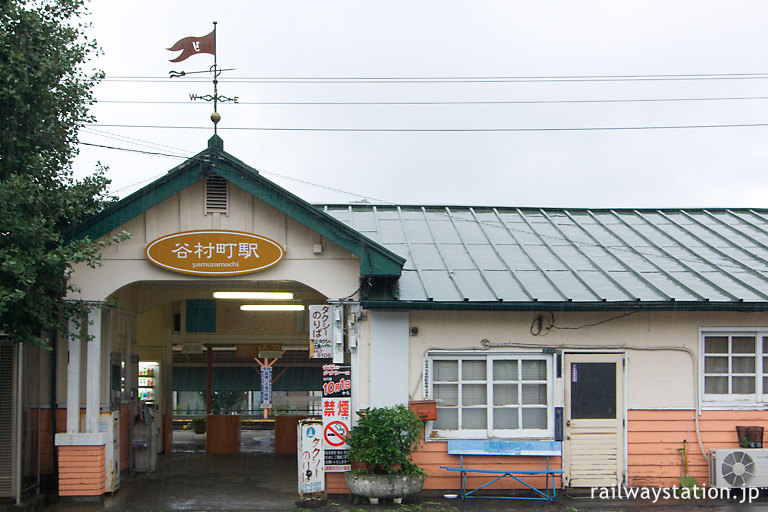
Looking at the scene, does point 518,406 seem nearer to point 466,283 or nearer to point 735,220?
point 466,283

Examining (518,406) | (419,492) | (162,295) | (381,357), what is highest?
(162,295)

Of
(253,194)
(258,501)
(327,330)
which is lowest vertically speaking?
(258,501)

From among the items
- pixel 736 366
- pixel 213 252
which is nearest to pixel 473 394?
pixel 736 366

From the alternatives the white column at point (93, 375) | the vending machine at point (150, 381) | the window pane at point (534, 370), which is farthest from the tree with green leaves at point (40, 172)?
the window pane at point (534, 370)

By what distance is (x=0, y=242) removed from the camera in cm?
1009

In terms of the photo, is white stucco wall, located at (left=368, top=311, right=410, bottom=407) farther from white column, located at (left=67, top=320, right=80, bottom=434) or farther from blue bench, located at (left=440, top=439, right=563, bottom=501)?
white column, located at (left=67, top=320, right=80, bottom=434)

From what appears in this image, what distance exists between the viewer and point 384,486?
11016 mm

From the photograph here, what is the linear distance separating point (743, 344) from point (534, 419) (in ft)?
12.6

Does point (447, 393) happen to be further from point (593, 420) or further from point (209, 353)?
point (209, 353)

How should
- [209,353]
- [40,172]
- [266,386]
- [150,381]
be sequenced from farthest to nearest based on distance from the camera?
1. [266,386]
2. [209,353]
3. [150,381]
4. [40,172]

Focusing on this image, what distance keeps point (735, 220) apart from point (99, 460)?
1390 centimetres

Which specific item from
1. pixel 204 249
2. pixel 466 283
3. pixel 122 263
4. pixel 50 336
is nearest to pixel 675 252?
pixel 466 283

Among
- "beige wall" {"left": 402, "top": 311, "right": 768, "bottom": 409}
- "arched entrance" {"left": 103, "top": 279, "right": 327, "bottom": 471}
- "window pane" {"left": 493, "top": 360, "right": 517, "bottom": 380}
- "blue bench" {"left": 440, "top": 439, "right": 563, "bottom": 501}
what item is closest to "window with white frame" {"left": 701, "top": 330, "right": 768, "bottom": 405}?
"beige wall" {"left": 402, "top": 311, "right": 768, "bottom": 409}

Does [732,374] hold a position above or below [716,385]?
above
